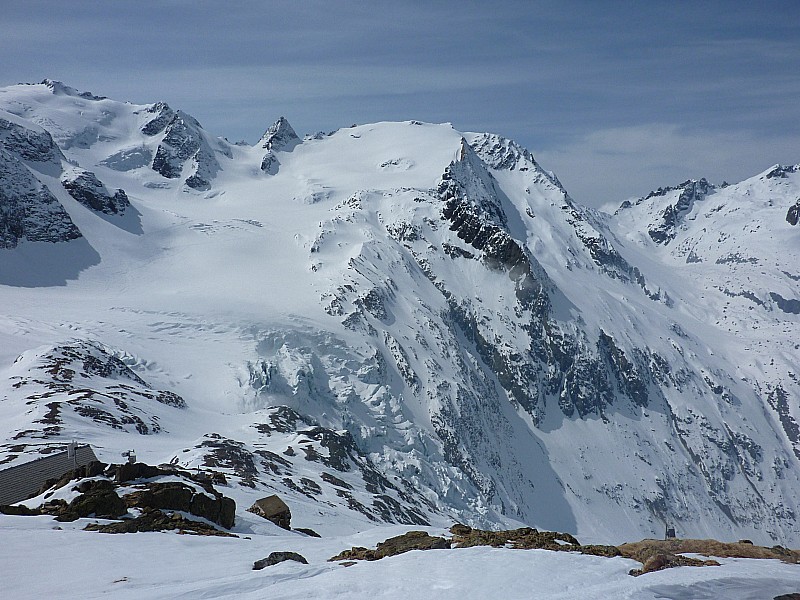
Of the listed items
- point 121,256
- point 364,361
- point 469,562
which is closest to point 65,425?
point 469,562

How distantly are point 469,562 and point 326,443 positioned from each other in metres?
48.2

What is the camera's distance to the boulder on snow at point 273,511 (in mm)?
29156

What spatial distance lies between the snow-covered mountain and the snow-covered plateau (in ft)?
1.62

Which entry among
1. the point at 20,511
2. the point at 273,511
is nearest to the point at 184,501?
the point at 273,511

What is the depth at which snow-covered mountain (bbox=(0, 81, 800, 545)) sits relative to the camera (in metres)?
58.8

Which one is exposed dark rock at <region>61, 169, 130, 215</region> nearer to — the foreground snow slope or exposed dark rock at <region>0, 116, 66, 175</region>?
exposed dark rock at <region>0, 116, 66, 175</region>

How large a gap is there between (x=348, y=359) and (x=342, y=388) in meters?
6.05

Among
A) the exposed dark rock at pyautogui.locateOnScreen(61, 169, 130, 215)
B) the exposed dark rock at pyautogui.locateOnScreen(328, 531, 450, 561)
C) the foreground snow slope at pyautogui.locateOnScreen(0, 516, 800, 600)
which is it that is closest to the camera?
the foreground snow slope at pyautogui.locateOnScreen(0, 516, 800, 600)

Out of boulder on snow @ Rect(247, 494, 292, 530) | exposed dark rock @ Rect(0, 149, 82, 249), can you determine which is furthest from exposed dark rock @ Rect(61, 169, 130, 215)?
boulder on snow @ Rect(247, 494, 292, 530)

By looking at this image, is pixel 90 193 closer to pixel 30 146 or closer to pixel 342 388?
pixel 30 146

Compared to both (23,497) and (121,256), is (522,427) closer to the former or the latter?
(121,256)

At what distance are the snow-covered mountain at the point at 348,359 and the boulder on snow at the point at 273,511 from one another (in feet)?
8.00

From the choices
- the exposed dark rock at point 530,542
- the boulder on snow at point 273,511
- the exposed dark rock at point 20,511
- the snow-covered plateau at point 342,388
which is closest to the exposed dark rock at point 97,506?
the exposed dark rock at point 20,511

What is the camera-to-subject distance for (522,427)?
140125 millimetres
